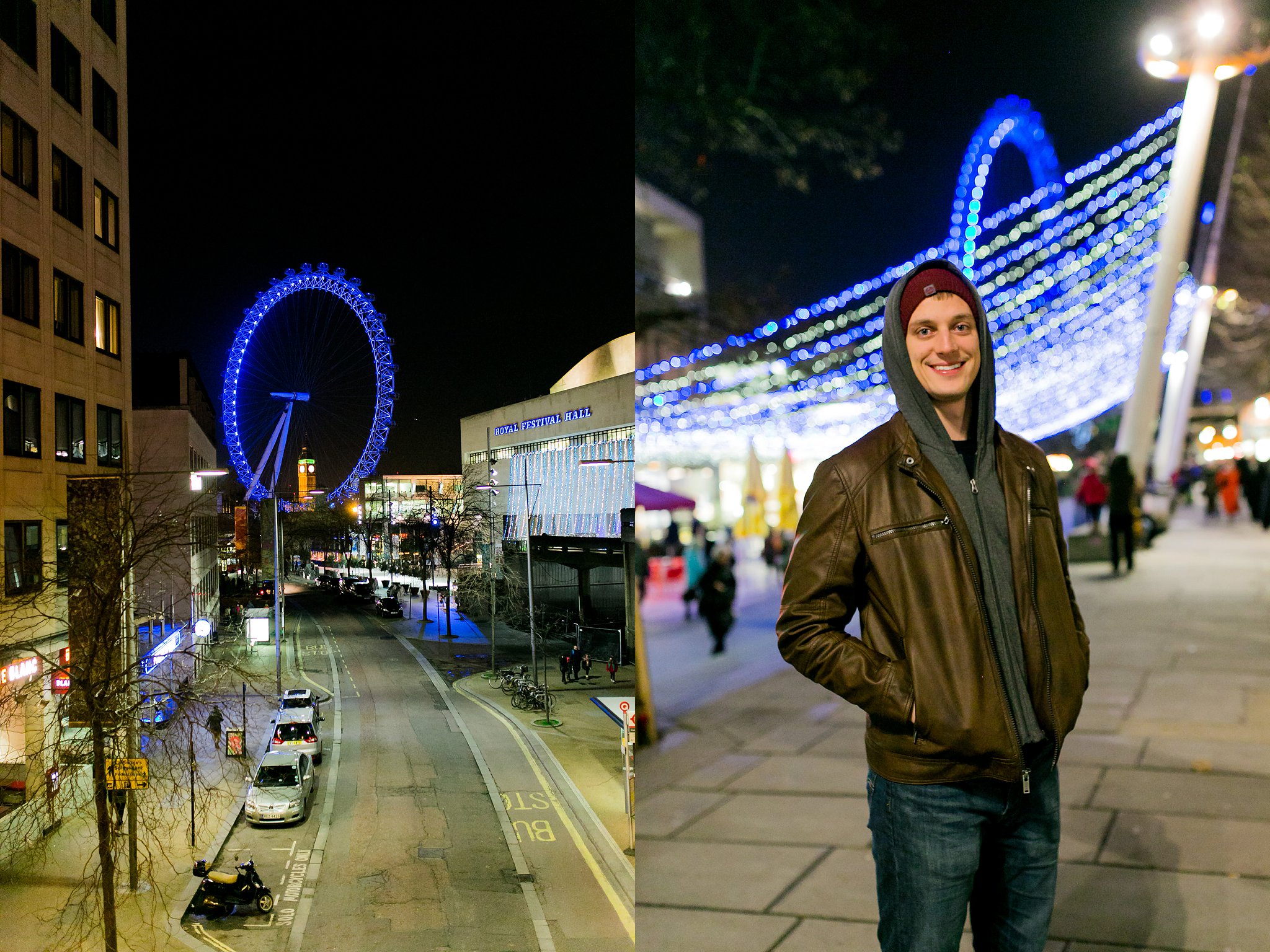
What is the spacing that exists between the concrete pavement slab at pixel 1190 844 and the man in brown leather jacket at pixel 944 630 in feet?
5.52

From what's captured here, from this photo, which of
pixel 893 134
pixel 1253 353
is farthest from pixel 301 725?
pixel 1253 353

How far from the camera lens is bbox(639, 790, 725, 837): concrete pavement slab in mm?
3822

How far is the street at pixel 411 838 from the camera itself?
2.95 meters

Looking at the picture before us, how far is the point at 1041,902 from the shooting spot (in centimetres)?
171

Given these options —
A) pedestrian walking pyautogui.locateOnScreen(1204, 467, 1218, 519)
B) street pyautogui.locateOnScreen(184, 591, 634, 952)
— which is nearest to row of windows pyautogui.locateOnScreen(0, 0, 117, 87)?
street pyautogui.locateOnScreen(184, 591, 634, 952)

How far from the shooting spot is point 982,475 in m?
1.71

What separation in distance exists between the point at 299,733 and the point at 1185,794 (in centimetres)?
330

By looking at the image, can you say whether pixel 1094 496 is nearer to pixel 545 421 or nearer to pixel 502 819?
pixel 545 421

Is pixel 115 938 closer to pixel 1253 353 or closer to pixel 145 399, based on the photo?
pixel 145 399

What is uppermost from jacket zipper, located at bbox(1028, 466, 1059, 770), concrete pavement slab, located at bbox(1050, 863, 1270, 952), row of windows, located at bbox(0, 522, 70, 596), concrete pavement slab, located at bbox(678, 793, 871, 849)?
row of windows, located at bbox(0, 522, 70, 596)

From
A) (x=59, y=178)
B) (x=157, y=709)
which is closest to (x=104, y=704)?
(x=157, y=709)

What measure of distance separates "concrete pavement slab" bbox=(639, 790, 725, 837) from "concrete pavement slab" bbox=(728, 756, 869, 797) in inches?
7.4

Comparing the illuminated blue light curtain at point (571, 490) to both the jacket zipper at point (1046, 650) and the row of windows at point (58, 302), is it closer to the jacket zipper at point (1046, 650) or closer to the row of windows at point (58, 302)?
the row of windows at point (58, 302)

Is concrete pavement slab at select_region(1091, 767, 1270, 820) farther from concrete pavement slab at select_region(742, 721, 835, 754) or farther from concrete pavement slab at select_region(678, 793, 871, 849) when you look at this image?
concrete pavement slab at select_region(742, 721, 835, 754)
